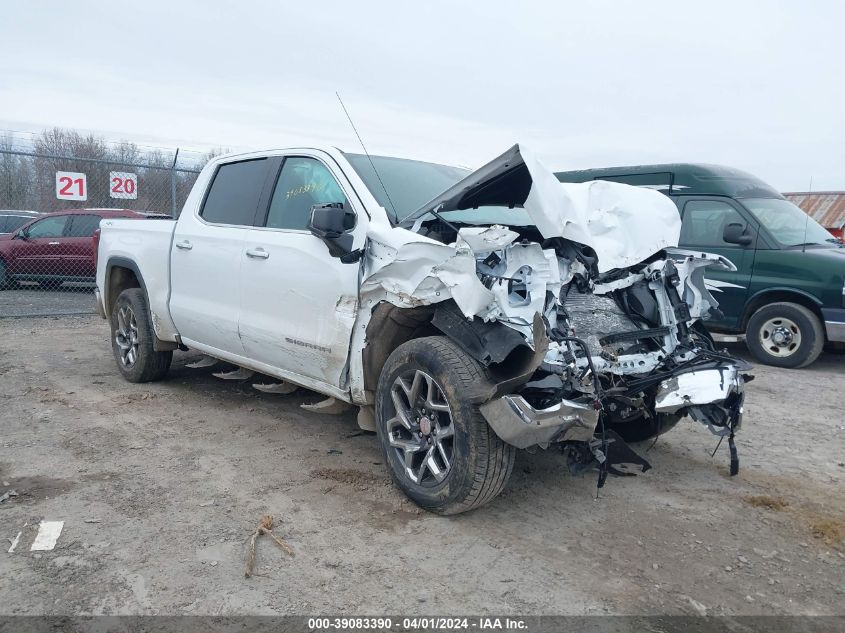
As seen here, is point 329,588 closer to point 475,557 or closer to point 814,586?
point 475,557

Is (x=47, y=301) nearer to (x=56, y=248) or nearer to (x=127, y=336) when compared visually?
(x=56, y=248)

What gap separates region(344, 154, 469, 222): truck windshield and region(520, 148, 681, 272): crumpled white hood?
0.85m

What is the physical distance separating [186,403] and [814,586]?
4.61 meters

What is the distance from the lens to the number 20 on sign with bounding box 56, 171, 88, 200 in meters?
11.3

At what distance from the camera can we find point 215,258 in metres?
5.19

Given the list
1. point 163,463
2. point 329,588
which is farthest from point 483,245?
point 163,463

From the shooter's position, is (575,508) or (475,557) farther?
(575,508)

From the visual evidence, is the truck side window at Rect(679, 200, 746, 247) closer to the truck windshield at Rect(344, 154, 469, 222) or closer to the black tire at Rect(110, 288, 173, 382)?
the truck windshield at Rect(344, 154, 469, 222)

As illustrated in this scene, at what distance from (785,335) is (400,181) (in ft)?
18.7

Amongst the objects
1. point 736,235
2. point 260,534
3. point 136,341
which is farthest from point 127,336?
point 736,235

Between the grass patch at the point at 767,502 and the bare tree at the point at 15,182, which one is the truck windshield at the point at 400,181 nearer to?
the grass patch at the point at 767,502

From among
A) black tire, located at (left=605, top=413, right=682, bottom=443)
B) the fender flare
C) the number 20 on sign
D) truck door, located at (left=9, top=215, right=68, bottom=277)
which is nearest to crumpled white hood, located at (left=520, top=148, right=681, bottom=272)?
black tire, located at (left=605, top=413, right=682, bottom=443)

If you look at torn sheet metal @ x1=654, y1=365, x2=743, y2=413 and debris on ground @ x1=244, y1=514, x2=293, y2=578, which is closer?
debris on ground @ x1=244, y1=514, x2=293, y2=578

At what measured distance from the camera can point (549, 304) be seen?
3639mm
